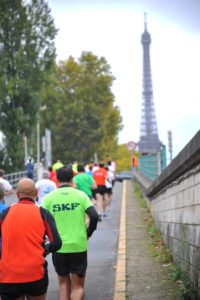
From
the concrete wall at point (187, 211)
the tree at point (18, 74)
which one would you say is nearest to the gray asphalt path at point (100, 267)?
the concrete wall at point (187, 211)

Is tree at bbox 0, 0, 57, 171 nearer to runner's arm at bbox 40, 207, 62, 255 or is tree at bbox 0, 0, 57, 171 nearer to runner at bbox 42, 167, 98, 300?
runner at bbox 42, 167, 98, 300

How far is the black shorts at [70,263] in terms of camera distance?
22.5 ft

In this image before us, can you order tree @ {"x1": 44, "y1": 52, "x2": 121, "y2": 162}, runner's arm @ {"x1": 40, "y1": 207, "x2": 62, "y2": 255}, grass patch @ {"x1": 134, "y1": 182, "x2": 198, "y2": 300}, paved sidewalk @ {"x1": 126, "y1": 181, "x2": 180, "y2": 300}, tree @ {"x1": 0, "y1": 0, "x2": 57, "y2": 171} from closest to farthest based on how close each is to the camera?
1. runner's arm @ {"x1": 40, "y1": 207, "x2": 62, "y2": 255}
2. grass patch @ {"x1": 134, "y1": 182, "x2": 198, "y2": 300}
3. paved sidewalk @ {"x1": 126, "y1": 181, "x2": 180, "y2": 300}
4. tree @ {"x1": 0, "y1": 0, "x2": 57, "y2": 171}
5. tree @ {"x1": 44, "y1": 52, "x2": 121, "y2": 162}

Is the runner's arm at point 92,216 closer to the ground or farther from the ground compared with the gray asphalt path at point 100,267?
farther from the ground

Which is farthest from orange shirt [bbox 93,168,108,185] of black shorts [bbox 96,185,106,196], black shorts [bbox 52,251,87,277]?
black shorts [bbox 52,251,87,277]

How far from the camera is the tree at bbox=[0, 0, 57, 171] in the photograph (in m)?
41.6

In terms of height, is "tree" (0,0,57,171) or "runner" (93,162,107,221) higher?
"tree" (0,0,57,171)

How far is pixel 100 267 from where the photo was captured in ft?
35.6

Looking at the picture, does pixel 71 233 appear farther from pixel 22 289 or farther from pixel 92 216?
pixel 22 289

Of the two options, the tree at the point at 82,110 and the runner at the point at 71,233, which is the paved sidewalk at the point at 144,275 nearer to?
the runner at the point at 71,233

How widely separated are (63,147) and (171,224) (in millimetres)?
49343

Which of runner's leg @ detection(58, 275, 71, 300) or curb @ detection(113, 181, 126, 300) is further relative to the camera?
curb @ detection(113, 181, 126, 300)

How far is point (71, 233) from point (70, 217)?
18 cm

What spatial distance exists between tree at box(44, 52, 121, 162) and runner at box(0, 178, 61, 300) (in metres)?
48.6
